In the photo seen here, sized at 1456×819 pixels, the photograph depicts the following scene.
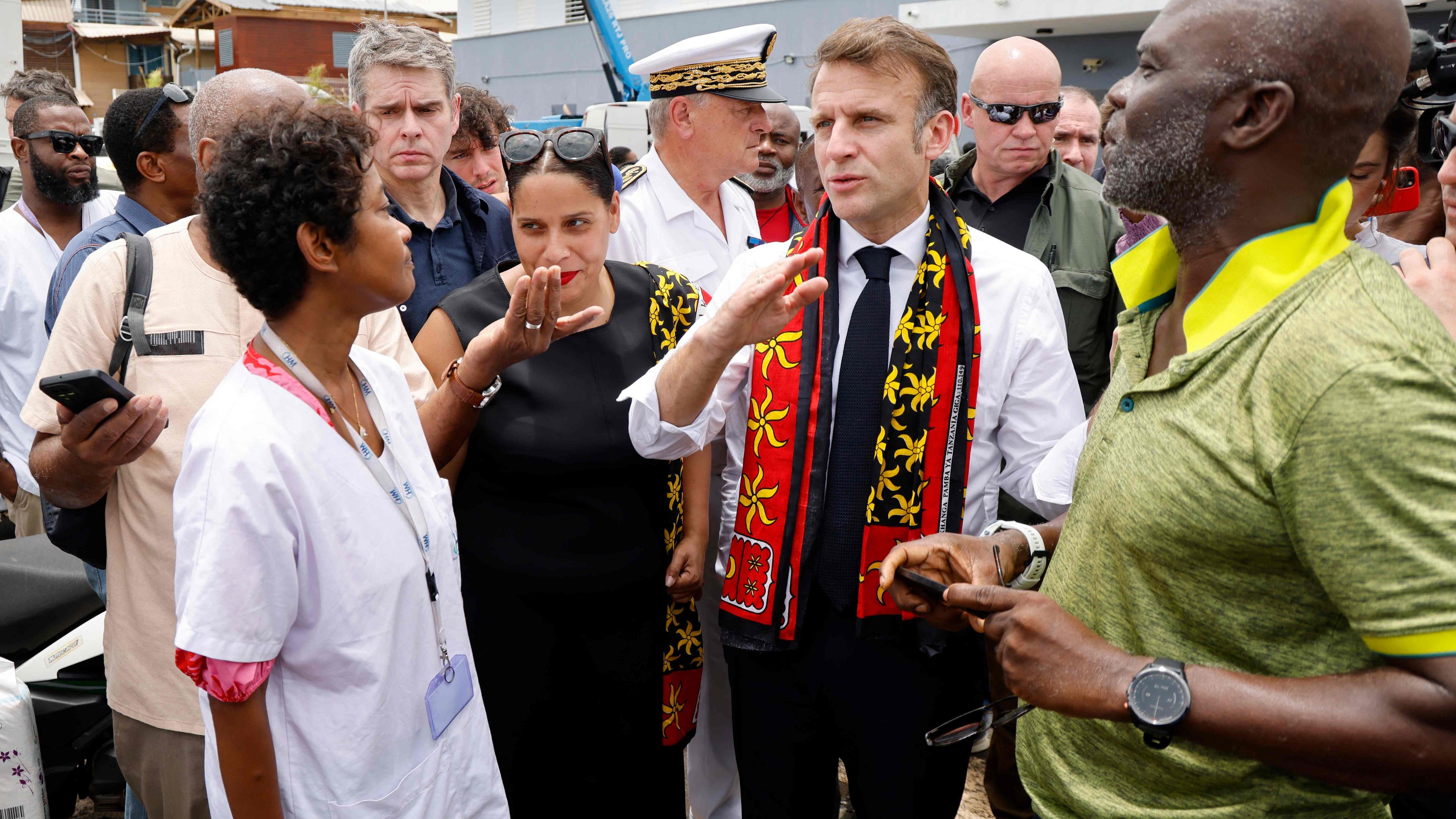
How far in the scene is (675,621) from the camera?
285 centimetres

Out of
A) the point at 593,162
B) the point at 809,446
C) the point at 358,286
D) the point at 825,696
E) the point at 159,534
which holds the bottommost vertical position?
the point at 825,696

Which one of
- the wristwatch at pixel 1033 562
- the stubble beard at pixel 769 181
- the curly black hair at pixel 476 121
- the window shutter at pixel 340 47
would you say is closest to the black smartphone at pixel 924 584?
the wristwatch at pixel 1033 562

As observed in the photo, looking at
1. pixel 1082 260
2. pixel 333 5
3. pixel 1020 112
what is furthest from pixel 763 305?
pixel 333 5

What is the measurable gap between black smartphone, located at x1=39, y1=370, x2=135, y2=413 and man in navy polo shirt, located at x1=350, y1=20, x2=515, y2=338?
4.54 feet

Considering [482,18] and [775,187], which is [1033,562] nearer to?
[775,187]

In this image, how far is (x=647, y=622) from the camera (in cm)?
278

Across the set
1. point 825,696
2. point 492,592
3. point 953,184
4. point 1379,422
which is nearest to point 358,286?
point 492,592

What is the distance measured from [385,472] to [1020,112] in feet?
10.1

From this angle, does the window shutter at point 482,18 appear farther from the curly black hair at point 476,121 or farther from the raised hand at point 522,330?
the raised hand at point 522,330

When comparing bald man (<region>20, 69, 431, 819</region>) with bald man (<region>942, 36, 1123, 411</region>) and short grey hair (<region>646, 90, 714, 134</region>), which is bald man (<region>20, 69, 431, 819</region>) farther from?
bald man (<region>942, 36, 1123, 411</region>)

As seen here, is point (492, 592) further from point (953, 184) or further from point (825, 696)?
point (953, 184)

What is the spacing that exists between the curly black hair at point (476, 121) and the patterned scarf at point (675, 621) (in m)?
3.22

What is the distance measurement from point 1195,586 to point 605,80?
24.7 m

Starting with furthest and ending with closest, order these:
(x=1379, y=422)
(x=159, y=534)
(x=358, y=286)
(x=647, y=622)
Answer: (x=647, y=622), (x=159, y=534), (x=358, y=286), (x=1379, y=422)
